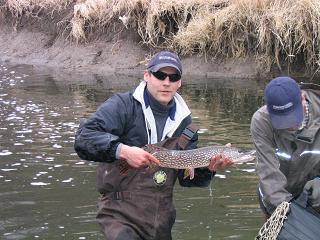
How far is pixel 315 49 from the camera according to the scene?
612 inches

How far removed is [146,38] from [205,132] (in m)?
8.41

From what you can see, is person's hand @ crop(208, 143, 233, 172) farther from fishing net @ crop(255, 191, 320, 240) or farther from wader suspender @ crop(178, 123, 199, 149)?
fishing net @ crop(255, 191, 320, 240)

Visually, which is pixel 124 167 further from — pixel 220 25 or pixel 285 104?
pixel 220 25

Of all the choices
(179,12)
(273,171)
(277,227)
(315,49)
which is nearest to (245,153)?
(273,171)

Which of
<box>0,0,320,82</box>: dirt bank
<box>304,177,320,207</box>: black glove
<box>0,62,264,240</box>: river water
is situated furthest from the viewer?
<box>0,0,320,82</box>: dirt bank

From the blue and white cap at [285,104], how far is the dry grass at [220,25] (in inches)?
427

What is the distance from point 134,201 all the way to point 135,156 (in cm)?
43

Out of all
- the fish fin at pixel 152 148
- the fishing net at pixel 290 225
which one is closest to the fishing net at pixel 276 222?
the fishing net at pixel 290 225

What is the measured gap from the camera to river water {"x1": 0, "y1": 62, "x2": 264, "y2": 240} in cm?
664

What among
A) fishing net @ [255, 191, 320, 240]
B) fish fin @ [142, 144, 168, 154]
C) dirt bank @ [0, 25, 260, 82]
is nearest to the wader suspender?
fish fin @ [142, 144, 168, 154]

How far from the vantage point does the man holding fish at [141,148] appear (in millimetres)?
4664

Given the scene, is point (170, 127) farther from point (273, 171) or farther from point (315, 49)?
point (315, 49)

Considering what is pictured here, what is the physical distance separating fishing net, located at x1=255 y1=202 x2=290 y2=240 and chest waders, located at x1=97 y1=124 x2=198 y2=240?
0.83 metres

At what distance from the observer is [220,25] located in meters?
16.4
